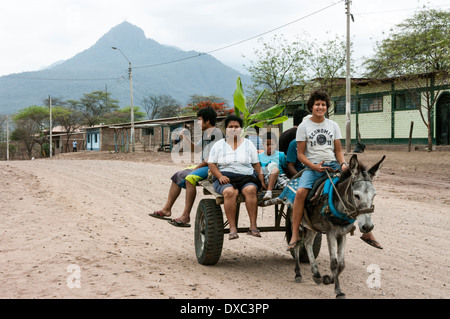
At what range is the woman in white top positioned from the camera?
5945 mm

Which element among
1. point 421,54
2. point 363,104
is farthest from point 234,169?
point 363,104

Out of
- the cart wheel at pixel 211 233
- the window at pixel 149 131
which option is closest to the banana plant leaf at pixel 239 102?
the cart wheel at pixel 211 233

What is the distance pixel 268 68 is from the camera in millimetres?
32750

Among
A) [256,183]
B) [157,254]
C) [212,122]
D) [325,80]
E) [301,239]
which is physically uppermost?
[325,80]

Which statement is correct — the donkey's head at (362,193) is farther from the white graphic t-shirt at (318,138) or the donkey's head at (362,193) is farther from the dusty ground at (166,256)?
the dusty ground at (166,256)

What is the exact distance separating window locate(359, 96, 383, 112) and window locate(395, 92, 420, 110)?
1.49 metres

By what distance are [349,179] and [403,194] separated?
399 inches

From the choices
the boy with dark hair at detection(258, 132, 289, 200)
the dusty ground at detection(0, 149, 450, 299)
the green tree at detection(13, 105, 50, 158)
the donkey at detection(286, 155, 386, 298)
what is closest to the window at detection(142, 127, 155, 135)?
the green tree at detection(13, 105, 50, 158)

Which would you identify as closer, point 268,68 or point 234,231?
point 234,231

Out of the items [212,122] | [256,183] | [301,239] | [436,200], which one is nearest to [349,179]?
[301,239]

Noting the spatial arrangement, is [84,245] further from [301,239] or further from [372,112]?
[372,112]

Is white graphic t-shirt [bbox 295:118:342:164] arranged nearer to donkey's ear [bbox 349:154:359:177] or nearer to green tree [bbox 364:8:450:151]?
donkey's ear [bbox 349:154:359:177]

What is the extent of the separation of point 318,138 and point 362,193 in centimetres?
120

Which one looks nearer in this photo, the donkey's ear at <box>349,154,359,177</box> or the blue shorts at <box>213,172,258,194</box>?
the donkey's ear at <box>349,154,359,177</box>
